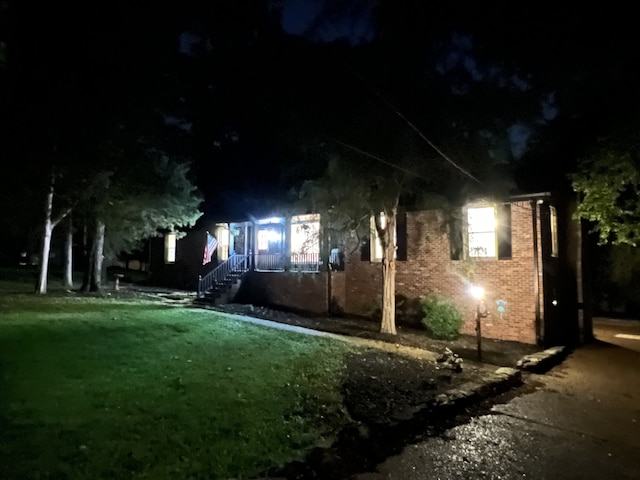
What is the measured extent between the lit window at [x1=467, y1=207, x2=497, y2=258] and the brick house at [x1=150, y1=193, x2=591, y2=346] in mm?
28

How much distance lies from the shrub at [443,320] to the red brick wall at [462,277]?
4.05 feet

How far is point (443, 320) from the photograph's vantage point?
12953 millimetres

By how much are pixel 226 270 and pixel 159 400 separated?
1481cm

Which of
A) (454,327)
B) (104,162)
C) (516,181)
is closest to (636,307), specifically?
(516,181)

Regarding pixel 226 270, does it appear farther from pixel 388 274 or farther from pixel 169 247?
pixel 388 274

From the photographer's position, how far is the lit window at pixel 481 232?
13.9 meters

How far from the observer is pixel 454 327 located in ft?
42.4

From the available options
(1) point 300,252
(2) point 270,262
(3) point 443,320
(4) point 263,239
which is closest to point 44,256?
(4) point 263,239

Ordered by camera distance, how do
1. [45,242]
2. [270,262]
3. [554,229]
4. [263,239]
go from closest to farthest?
[554,229], [270,262], [45,242], [263,239]

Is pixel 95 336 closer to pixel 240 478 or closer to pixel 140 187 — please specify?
pixel 240 478

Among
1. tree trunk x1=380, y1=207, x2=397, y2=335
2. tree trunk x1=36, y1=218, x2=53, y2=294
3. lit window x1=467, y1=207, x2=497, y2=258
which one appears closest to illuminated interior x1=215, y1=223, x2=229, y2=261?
tree trunk x1=36, y1=218, x2=53, y2=294

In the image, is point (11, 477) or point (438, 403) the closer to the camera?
point (11, 477)

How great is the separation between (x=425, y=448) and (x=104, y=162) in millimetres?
17665

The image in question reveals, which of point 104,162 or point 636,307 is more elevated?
point 104,162
